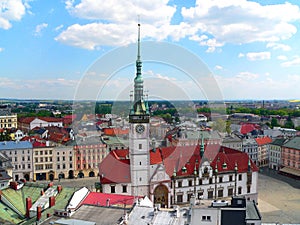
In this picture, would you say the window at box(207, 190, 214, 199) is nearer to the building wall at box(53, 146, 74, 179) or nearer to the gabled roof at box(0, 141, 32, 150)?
the building wall at box(53, 146, 74, 179)

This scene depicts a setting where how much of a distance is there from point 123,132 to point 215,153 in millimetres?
43385

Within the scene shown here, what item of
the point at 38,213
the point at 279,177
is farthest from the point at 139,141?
the point at 279,177

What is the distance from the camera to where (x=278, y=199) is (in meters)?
55.1

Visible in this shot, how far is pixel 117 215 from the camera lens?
2738 centimetres

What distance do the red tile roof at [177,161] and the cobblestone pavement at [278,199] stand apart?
6315 millimetres

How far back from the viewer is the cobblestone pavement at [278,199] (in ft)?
155

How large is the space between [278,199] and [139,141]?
2622 cm

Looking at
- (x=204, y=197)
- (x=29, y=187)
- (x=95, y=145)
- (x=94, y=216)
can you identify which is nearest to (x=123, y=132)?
(x=95, y=145)

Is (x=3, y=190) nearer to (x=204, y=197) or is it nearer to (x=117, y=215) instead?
(x=117, y=215)

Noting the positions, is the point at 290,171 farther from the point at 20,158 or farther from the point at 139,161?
the point at 20,158

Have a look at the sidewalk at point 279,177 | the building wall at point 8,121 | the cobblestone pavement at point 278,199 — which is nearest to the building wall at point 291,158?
the sidewalk at point 279,177

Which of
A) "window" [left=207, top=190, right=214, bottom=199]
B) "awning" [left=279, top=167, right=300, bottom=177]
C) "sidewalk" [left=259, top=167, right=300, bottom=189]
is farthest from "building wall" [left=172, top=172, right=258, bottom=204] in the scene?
"awning" [left=279, top=167, right=300, bottom=177]

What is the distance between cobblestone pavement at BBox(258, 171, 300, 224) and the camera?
155 ft

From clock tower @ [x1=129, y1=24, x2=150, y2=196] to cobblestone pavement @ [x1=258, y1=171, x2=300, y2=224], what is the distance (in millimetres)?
17768
